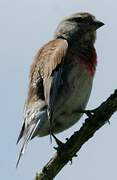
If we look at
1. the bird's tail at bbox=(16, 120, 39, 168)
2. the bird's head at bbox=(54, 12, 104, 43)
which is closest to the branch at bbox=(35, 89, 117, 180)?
the bird's tail at bbox=(16, 120, 39, 168)

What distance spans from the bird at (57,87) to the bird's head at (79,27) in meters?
0.35

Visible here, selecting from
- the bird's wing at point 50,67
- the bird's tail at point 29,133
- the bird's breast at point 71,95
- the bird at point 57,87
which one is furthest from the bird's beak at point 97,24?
the bird's tail at point 29,133

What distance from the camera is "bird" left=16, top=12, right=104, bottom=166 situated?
6.57 m

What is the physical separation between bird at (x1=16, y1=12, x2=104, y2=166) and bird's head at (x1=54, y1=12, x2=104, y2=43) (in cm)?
35

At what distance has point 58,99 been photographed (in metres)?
6.86

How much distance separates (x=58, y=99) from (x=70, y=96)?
6.9 inches

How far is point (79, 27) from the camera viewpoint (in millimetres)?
8383

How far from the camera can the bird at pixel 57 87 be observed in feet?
21.6

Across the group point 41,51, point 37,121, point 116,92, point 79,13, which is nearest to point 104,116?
point 116,92

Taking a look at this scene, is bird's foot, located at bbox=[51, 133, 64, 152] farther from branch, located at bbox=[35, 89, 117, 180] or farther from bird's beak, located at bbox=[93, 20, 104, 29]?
bird's beak, located at bbox=[93, 20, 104, 29]

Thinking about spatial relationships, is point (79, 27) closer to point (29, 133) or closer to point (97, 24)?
point (97, 24)

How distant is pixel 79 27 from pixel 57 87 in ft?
6.02

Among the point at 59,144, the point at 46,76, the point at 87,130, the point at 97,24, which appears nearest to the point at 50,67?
the point at 46,76

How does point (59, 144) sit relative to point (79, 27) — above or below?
below
